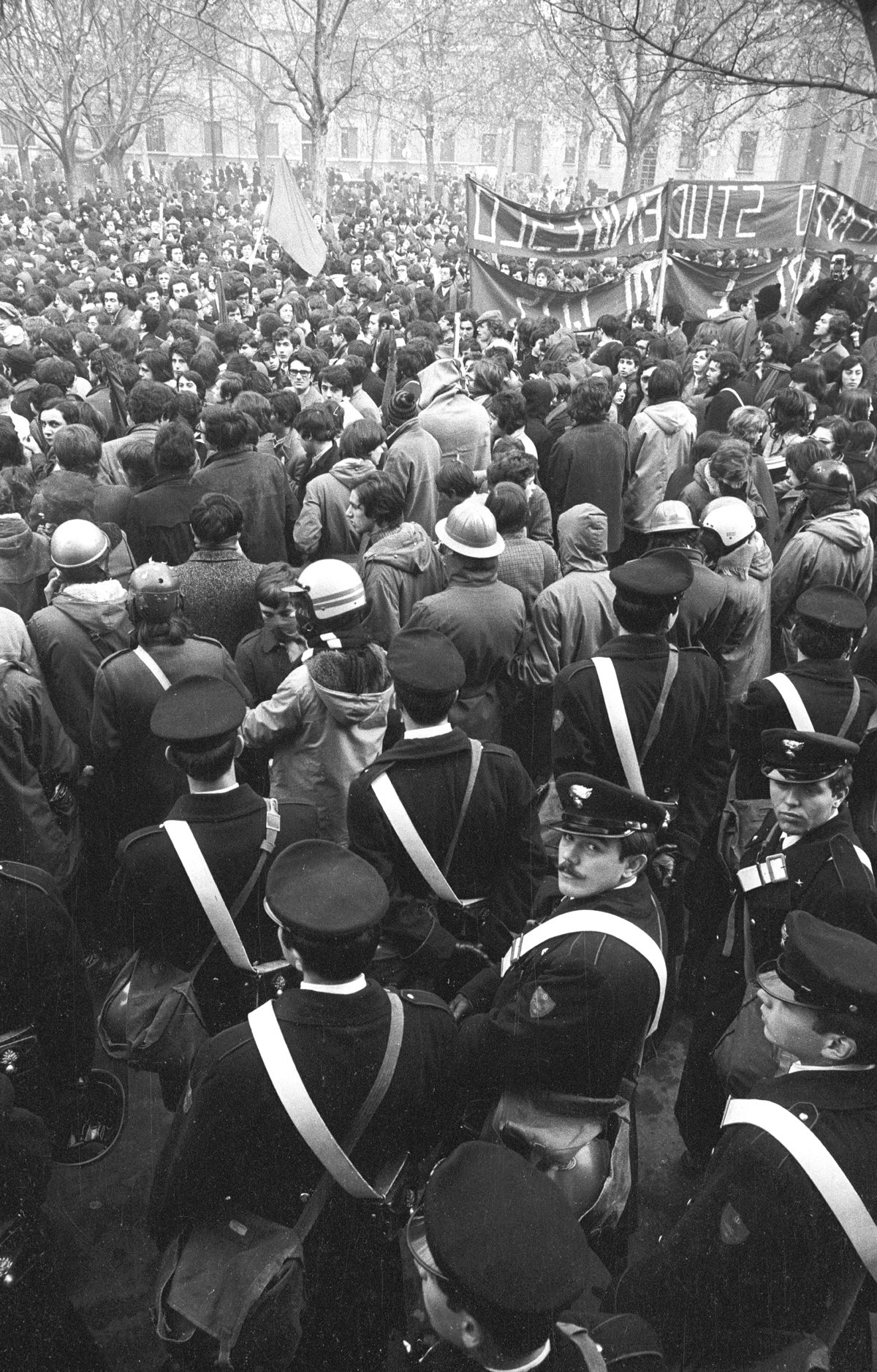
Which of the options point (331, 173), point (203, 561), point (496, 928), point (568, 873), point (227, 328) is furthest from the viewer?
point (331, 173)

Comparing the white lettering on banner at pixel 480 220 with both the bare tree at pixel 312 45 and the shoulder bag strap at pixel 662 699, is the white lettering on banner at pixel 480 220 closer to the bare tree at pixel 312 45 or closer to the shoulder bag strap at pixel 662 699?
the shoulder bag strap at pixel 662 699

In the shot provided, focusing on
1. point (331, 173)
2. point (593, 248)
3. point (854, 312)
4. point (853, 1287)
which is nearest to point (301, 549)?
point (853, 1287)

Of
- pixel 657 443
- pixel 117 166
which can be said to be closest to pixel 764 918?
pixel 657 443

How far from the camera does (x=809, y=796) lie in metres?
2.91

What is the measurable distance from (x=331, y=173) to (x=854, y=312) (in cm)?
3471

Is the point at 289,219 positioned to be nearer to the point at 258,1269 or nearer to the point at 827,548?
the point at 827,548

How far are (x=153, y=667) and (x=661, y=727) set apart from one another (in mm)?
1847

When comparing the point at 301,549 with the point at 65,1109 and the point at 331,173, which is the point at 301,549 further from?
the point at 331,173

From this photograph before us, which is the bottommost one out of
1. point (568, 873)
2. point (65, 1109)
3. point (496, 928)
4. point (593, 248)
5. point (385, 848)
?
point (65, 1109)

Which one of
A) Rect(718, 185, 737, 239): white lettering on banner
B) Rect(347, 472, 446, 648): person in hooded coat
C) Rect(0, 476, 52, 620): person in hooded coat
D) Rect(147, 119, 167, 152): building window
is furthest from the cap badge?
Rect(147, 119, 167, 152): building window

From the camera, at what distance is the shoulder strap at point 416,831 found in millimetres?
2986

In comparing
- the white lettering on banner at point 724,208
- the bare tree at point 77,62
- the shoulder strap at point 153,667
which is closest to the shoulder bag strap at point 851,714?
the shoulder strap at point 153,667

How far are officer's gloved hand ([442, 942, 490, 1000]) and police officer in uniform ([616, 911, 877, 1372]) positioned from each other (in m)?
1.15

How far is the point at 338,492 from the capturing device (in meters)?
5.40
